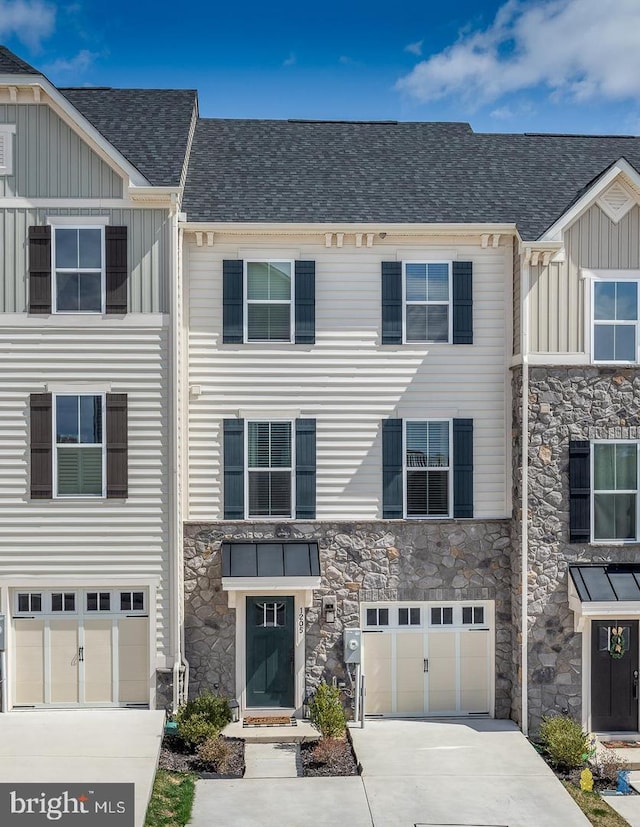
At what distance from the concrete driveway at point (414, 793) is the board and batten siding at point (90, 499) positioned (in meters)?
3.07

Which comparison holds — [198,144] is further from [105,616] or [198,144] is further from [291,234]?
[105,616]

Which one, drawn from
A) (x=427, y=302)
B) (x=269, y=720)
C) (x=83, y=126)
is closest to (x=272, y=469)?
(x=427, y=302)

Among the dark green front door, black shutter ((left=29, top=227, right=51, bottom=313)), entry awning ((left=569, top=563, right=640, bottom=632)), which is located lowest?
the dark green front door

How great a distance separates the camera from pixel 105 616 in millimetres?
12555

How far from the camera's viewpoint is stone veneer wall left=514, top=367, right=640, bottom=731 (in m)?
12.9

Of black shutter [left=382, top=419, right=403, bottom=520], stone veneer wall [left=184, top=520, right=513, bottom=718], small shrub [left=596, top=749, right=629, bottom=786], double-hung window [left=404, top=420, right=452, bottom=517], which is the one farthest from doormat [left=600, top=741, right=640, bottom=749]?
black shutter [left=382, top=419, right=403, bottom=520]

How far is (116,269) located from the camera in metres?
12.4

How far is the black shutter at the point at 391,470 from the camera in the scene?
43.5 feet

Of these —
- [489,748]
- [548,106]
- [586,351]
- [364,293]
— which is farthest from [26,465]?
[548,106]

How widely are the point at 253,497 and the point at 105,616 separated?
119 inches

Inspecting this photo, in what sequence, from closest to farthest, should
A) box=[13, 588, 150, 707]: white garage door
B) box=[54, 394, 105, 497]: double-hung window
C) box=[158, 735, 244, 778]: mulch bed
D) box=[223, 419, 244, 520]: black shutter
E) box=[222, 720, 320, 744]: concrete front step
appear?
box=[158, 735, 244, 778]: mulch bed, box=[222, 720, 320, 744]: concrete front step, box=[54, 394, 105, 497]: double-hung window, box=[13, 588, 150, 707]: white garage door, box=[223, 419, 244, 520]: black shutter

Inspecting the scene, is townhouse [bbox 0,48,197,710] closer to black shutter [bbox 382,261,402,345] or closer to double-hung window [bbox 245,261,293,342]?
double-hung window [bbox 245,261,293,342]

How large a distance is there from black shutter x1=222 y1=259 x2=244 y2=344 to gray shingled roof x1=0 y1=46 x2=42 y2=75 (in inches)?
163

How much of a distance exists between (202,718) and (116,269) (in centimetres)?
703
